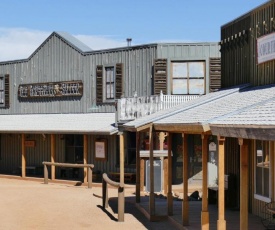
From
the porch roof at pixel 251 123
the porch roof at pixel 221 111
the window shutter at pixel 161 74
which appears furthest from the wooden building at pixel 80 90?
the porch roof at pixel 251 123

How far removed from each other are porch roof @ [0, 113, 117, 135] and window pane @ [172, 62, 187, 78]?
3.67 m

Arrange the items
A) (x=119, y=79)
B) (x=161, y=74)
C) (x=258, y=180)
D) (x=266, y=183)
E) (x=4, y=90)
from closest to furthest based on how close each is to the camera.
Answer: (x=266, y=183) → (x=258, y=180) → (x=161, y=74) → (x=119, y=79) → (x=4, y=90)

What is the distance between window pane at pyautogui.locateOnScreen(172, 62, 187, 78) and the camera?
2622 cm

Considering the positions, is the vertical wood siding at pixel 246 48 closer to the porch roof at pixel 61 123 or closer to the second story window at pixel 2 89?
the porch roof at pixel 61 123

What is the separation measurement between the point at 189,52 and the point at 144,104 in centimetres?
370

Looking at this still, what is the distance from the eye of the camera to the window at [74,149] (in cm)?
3015

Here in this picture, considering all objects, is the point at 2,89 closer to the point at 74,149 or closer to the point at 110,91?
the point at 74,149

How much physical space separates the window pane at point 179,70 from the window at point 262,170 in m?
11.1

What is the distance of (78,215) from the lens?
17906 millimetres

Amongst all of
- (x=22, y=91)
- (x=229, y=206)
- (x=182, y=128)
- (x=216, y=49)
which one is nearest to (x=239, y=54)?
(x=229, y=206)

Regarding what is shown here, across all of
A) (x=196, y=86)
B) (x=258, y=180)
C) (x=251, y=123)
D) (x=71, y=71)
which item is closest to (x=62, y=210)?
(x=258, y=180)

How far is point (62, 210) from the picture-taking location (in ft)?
62.2

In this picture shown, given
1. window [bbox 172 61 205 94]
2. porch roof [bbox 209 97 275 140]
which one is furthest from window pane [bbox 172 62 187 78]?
porch roof [bbox 209 97 275 140]

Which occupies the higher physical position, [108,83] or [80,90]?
[108,83]
